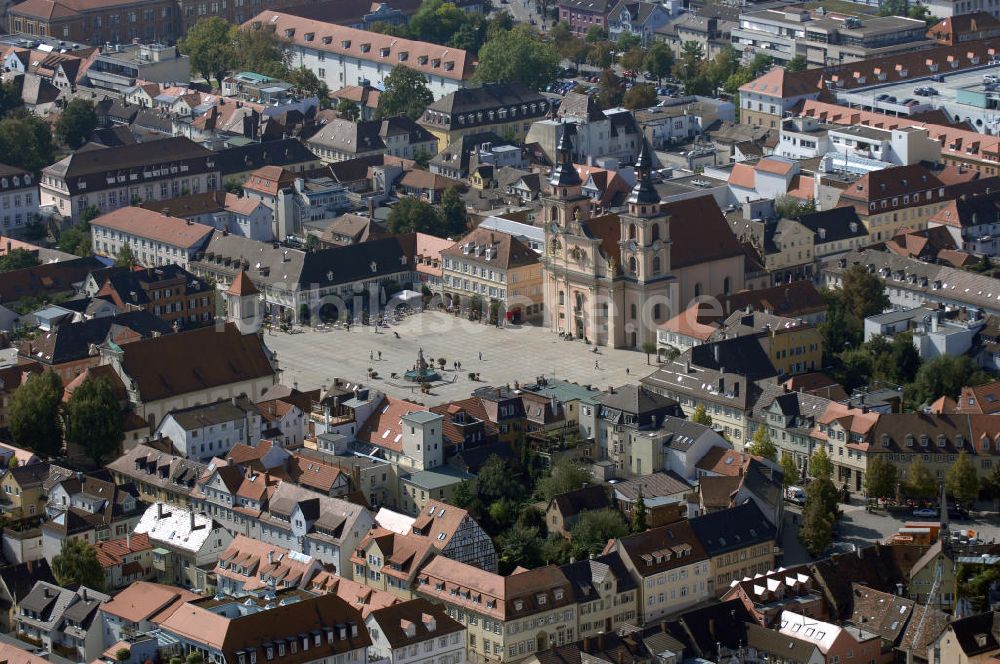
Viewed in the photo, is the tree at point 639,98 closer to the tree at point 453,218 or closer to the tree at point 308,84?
the tree at point 308,84

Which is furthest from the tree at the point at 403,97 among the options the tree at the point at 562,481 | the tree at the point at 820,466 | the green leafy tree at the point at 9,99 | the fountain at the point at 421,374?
the tree at the point at 820,466

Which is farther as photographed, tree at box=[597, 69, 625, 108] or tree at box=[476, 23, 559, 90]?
tree at box=[476, 23, 559, 90]

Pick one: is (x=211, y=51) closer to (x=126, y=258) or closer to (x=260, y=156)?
(x=260, y=156)

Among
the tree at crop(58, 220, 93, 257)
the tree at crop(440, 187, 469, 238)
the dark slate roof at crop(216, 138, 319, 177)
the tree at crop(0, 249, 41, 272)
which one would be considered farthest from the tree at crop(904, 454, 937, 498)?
the dark slate roof at crop(216, 138, 319, 177)

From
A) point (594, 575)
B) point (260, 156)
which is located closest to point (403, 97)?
point (260, 156)

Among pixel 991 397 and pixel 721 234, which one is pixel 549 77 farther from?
pixel 991 397

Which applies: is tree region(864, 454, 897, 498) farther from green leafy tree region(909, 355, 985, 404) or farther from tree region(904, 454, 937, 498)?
green leafy tree region(909, 355, 985, 404)
